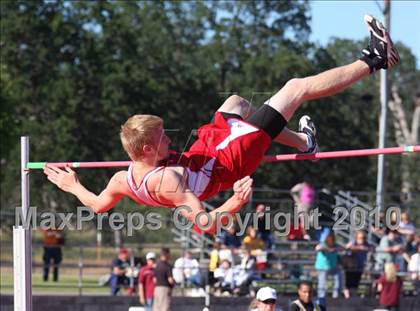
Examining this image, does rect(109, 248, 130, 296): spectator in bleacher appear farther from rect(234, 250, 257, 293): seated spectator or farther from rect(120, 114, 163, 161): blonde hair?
rect(120, 114, 163, 161): blonde hair

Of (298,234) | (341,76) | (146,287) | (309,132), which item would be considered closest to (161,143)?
(341,76)

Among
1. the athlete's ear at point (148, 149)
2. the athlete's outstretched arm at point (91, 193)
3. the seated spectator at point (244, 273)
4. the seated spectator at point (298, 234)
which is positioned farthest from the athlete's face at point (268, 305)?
the seated spectator at point (298, 234)

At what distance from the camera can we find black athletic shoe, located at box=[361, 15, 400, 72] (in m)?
6.89

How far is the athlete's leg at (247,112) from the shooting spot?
7176mm

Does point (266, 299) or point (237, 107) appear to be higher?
point (237, 107)

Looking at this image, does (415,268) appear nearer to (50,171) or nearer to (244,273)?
(244,273)

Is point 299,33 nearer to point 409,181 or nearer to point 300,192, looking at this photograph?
point 409,181

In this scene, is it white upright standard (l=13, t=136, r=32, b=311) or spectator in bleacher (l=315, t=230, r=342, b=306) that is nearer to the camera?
white upright standard (l=13, t=136, r=32, b=311)

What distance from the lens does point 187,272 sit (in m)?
15.9

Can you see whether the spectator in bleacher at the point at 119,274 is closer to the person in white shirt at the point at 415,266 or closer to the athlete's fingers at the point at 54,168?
the person in white shirt at the point at 415,266

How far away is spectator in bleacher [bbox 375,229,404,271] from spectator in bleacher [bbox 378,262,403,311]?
4.59 ft

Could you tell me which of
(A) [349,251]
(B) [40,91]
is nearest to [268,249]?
(A) [349,251]

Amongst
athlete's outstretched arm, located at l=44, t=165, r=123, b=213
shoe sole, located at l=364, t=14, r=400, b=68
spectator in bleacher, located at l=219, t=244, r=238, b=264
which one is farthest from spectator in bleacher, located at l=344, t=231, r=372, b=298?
shoe sole, located at l=364, t=14, r=400, b=68

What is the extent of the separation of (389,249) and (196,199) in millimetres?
9930
